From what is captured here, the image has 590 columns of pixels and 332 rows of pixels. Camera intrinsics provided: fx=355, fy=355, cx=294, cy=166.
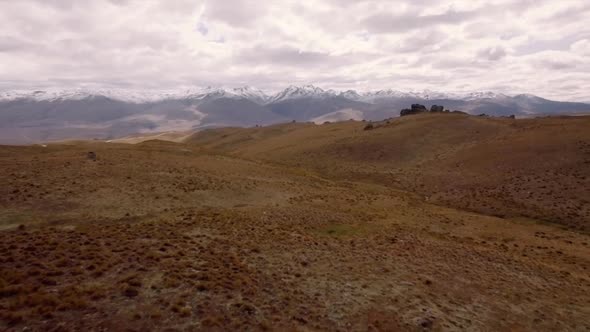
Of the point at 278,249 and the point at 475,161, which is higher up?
the point at 475,161

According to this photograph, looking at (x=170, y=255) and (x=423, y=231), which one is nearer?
(x=170, y=255)

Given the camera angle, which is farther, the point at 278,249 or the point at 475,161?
the point at 475,161

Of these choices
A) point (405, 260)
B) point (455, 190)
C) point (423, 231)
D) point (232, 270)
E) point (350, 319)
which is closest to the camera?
point (350, 319)

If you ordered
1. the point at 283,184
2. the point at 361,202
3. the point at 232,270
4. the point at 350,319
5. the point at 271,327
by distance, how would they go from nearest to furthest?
the point at 271,327 → the point at 350,319 → the point at 232,270 → the point at 361,202 → the point at 283,184

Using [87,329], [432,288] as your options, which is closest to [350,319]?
[432,288]

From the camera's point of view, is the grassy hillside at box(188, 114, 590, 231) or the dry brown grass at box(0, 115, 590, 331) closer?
the dry brown grass at box(0, 115, 590, 331)

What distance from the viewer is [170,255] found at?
18469mm

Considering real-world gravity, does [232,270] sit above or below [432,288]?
above

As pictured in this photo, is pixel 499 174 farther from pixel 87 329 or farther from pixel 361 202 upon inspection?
pixel 87 329

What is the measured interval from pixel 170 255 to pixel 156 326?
641cm

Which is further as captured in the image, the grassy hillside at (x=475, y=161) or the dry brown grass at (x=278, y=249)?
the grassy hillside at (x=475, y=161)

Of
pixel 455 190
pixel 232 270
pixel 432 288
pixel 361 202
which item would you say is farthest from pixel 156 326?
pixel 455 190

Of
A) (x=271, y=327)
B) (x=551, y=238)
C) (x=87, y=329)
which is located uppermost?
(x=87, y=329)

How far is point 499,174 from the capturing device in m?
49.1
